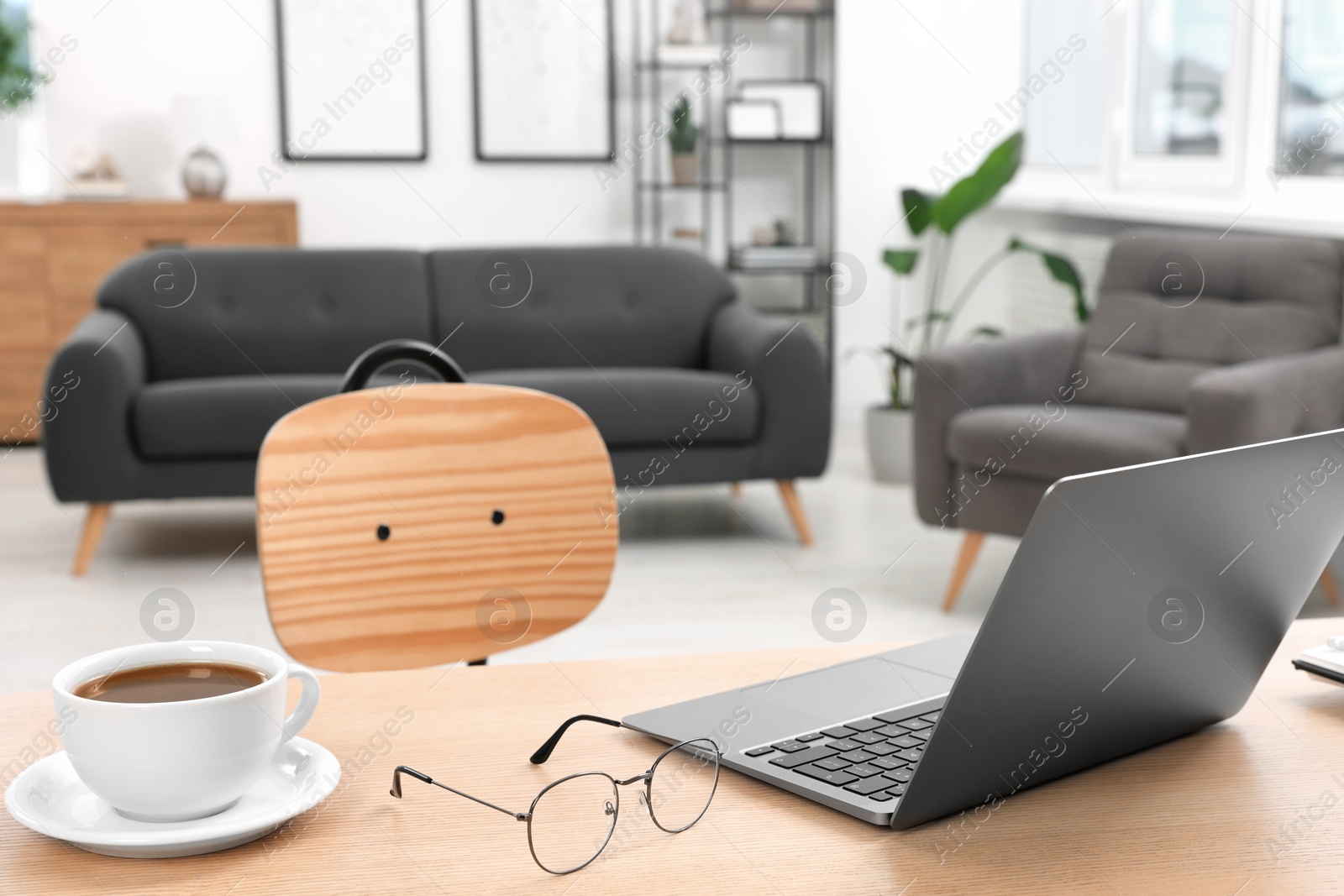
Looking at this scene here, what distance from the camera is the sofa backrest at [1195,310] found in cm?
317

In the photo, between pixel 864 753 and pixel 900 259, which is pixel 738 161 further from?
pixel 864 753

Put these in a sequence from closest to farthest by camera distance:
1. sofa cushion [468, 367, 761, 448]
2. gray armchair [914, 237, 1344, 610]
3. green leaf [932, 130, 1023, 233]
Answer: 1. gray armchair [914, 237, 1344, 610]
2. sofa cushion [468, 367, 761, 448]
3. green leaf [932, 130, 1023, 233]

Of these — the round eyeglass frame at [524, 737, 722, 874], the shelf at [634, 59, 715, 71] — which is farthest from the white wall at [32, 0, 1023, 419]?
the round eyeglass frame at [524, 737, 722, 874]

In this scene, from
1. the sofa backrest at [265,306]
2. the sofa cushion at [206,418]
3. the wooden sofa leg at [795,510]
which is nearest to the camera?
the sofa cushion at [206,418]

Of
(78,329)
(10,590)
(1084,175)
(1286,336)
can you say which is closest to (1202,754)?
(1286,336)

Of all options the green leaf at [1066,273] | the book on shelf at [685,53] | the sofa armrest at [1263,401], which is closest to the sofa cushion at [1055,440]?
the sofa armrest at [1263,401]

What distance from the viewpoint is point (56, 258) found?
489 cm

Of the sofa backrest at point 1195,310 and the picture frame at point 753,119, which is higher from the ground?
the picture frame at point 753,119

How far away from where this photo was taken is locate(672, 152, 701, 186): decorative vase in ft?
17.9

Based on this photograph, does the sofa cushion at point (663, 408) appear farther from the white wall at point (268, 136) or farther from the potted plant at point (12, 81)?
the potted plant at point (12, 81)

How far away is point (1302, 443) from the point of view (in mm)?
696

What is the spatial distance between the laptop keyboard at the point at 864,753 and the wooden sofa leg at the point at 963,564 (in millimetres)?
2320

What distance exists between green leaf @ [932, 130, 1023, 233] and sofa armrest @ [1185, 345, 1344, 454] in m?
1.44

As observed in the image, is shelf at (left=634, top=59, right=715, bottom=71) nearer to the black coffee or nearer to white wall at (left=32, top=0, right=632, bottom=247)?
white wall at (left=32, top=0, right=632, bottom=247)
